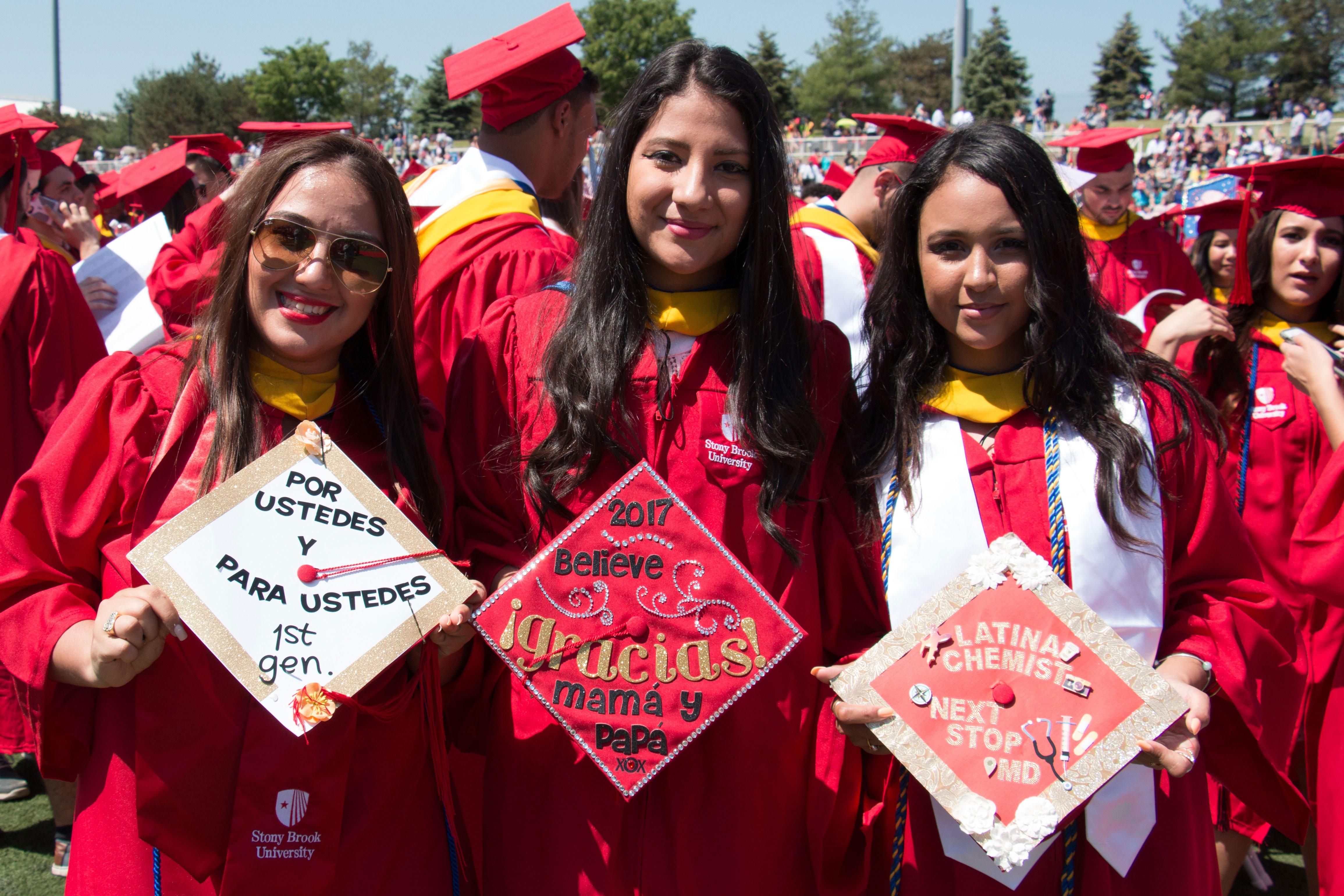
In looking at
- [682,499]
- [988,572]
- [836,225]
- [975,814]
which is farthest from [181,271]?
[975,814]

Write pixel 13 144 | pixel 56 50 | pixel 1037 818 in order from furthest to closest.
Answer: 1. pixel 56 50
2. pixel 13 144
3. pixel 1037 818

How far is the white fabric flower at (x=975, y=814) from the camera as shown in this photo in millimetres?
1759

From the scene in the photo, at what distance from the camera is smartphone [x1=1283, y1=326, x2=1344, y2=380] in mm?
2912

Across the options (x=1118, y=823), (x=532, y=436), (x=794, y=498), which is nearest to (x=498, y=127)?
(x=532, y=436)

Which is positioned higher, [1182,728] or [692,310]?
[692,310]

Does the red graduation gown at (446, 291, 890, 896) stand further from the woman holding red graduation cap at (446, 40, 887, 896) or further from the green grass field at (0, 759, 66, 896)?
the green grass field at (0, 759, 66, 896)

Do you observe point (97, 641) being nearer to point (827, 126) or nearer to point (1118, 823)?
point (1118, 823)

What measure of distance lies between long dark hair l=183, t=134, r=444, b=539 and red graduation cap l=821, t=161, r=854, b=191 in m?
8.73

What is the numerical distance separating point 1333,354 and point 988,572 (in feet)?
5.95

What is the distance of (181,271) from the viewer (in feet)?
16.5

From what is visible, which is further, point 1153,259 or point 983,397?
point 1153,259

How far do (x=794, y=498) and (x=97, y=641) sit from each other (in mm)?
1325

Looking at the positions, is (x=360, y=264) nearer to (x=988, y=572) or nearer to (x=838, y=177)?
(x=988, y=572)

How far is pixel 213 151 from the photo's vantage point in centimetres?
723
